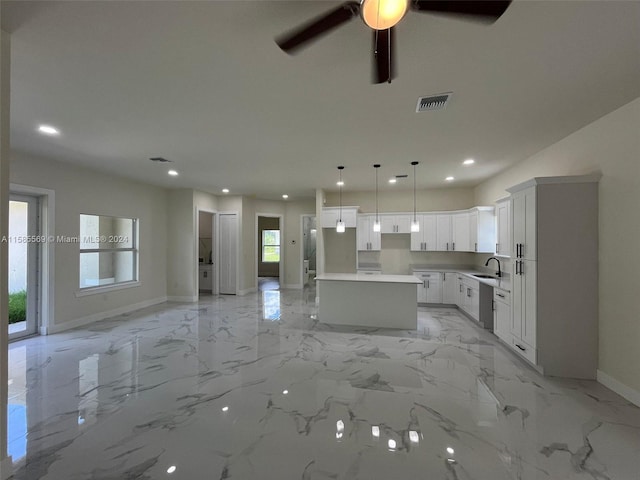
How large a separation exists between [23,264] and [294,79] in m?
5.11

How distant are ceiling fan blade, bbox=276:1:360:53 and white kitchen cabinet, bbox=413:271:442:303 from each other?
558cm

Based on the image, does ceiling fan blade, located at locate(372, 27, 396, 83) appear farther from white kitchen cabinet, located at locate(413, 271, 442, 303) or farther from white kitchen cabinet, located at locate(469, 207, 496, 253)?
white kitchen cabinet, located at locate(413, 271, 442, 303)

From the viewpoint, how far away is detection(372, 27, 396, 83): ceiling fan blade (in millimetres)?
1607

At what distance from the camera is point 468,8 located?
1.34m

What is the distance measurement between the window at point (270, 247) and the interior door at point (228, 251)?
438 centimetres

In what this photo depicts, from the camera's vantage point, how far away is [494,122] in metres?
3.08

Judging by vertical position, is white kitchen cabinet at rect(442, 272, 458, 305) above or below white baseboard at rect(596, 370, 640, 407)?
above

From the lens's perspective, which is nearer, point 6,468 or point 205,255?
point 6,468

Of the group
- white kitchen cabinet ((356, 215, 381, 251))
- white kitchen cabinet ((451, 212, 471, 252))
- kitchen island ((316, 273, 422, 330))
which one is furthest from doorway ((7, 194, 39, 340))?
white kitchen cabinet ((451, 212, 471, 252))

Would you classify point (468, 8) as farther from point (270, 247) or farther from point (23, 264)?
point (270, 247)

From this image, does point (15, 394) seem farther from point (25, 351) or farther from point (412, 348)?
point (412, 348)

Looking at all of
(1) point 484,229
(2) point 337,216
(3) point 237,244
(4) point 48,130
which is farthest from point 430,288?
(4) point 48,130

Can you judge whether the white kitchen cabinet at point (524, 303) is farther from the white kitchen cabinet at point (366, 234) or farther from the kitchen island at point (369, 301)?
the white kitchen cabinet at point (366, 234)

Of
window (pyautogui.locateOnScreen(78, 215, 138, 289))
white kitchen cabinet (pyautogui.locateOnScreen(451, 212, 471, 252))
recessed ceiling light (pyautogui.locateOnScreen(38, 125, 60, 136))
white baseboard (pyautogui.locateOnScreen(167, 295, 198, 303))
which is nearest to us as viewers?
recessed ceiling light (pyautogui.locateOnScreen(38, 125, 60, 136))
